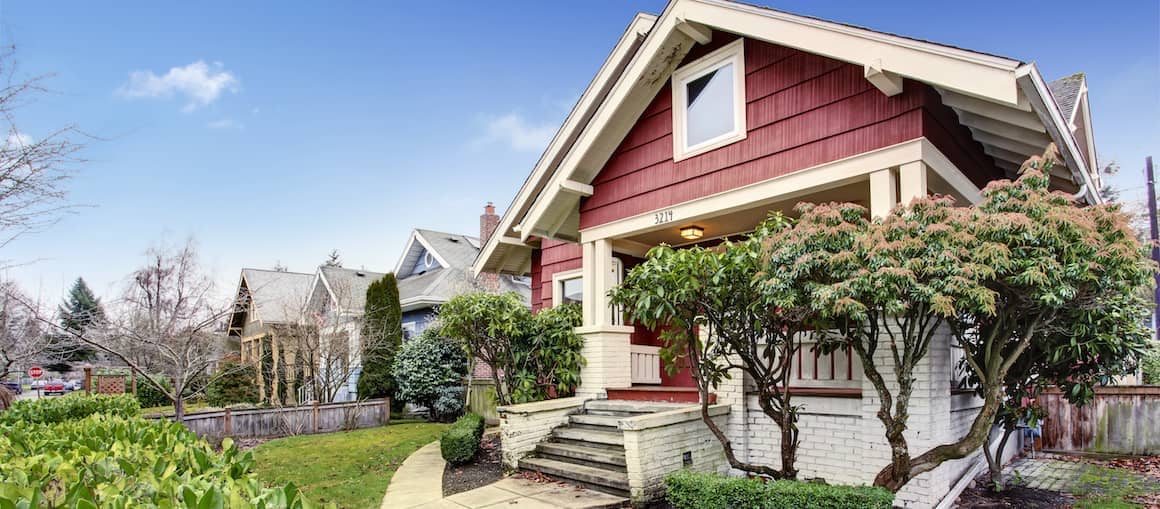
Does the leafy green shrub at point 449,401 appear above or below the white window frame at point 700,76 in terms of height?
below

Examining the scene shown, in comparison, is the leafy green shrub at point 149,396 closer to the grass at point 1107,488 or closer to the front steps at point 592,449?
the front steps at point 592,449

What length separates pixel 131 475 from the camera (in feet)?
9.11

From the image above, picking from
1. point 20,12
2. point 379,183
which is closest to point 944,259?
point 20,12

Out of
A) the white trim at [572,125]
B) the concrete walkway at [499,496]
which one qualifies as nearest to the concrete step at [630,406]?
the concrete walkway at [499,496]

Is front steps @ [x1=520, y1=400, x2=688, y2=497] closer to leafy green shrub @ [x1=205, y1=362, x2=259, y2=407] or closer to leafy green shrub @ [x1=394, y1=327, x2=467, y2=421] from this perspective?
leafy green shrub @ [x1=394, y1=327, x2=467, y2=421]

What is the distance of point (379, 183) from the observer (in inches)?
899

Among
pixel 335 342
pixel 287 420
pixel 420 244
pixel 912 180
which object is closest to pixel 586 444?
pixel 912 180

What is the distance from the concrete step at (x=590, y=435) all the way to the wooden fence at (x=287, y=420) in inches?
287

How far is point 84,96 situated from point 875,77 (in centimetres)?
742

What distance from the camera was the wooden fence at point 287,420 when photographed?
12586mm

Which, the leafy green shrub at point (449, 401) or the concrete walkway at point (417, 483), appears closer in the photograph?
the concrete walkway at point (417, 483)

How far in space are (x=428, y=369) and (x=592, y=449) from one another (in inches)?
319

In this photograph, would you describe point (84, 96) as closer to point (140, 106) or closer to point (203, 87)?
point (140, 106)

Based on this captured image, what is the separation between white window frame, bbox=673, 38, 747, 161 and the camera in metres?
7.93
